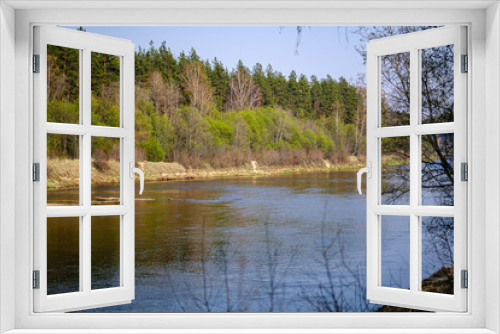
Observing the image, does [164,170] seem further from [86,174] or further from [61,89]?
[86,174]

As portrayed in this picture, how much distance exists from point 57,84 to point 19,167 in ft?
20.2

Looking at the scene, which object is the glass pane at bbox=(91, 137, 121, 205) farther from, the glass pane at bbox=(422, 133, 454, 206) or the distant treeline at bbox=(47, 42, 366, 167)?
the glass pane at bbox=(422, 133, 454, 206)

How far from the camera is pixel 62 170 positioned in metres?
9.07

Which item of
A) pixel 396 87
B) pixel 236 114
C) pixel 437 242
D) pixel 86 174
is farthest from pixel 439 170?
pixel 236 114

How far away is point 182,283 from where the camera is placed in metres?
10.0

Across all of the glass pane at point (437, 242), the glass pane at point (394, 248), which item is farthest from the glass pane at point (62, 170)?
the glass pane at point (437, 242)

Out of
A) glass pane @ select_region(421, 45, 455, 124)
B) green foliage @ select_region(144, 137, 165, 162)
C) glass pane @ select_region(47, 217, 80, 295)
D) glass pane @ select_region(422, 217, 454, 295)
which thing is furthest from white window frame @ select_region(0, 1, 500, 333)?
glass pane @ select_region(47, 217, 80, 295)

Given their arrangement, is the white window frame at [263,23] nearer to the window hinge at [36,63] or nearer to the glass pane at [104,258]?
the window hinge at [36,63]

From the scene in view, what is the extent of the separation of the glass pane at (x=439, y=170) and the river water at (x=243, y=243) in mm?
5157

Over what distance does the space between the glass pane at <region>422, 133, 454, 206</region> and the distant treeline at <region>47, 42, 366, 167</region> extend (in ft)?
21.1

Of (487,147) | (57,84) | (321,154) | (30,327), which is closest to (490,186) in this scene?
(487,147)

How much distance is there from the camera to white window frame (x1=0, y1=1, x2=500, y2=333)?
6.89ft

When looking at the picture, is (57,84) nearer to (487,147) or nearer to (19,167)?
(19,167)

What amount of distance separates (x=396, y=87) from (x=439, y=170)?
0.86 meters
